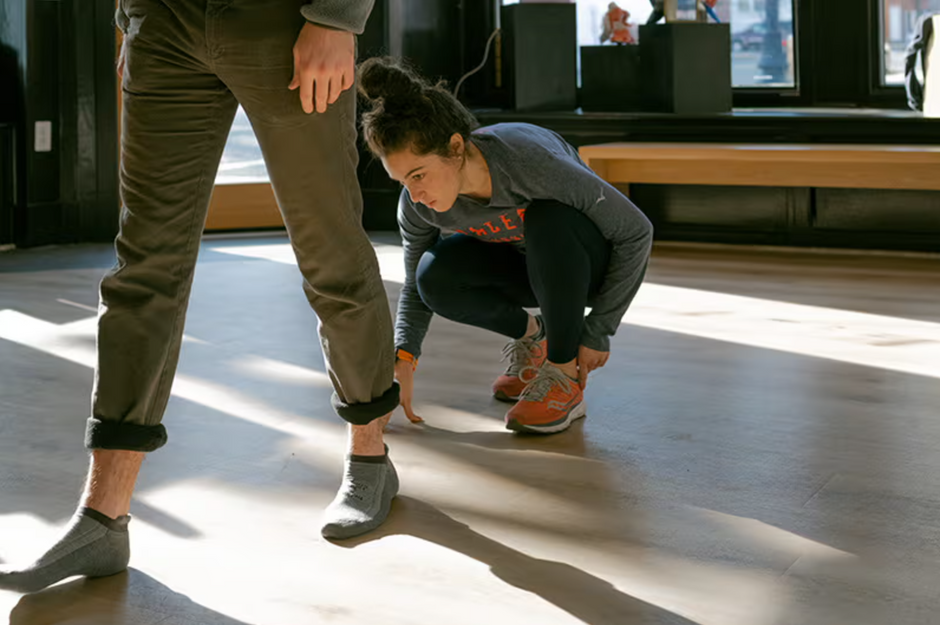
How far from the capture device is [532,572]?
1525 mm

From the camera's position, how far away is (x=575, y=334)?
2152mm

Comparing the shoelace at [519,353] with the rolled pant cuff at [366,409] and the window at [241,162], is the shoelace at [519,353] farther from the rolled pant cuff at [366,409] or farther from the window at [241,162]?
the window at [241,162]

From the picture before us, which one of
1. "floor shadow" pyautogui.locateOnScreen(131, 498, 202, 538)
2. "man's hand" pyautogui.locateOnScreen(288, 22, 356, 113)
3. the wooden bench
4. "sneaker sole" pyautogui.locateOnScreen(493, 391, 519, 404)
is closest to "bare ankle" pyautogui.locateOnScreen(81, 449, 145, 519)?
"floor shadow" pyautogui.locateOnScreen(131, 498, 202, 538)

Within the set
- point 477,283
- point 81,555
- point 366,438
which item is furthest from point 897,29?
point 81,555

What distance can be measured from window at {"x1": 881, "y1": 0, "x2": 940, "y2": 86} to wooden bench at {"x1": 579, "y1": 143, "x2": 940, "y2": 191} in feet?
2.54

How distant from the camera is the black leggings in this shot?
6.92 feet

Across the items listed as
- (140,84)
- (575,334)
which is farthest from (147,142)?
(575,334)

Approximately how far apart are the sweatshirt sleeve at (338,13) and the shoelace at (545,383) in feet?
2.82

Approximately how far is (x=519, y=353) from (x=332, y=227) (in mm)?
945

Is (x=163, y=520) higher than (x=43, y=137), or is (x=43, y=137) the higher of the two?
(x=43, y=137)

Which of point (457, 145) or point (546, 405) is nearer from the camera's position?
point (457, 145)

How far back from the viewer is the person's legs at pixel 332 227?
56.7 inches

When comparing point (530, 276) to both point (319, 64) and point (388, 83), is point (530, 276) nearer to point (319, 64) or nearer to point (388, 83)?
point (388, 83)

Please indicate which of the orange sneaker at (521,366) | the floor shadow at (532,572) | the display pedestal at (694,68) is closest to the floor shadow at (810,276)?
the display pedestal at (694,68)
